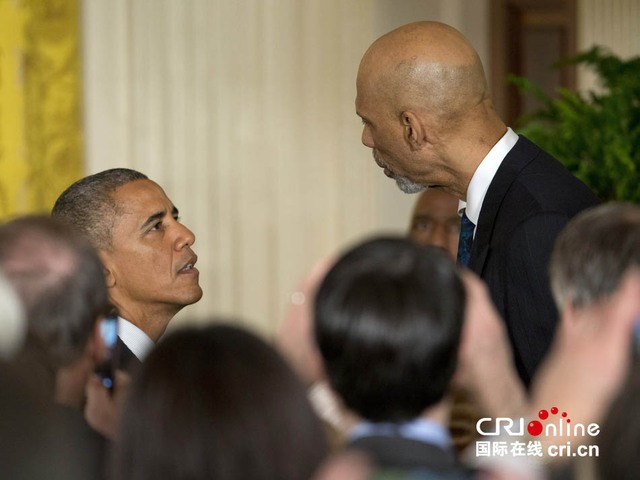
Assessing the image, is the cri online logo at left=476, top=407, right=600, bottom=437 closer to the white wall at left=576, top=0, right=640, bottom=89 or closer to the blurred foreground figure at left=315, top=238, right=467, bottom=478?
the blurred foreground figure at left=315, top=238, right=467, bottom=478

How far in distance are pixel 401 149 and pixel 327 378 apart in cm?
156

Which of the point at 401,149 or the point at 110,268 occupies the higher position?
the point at 401,149

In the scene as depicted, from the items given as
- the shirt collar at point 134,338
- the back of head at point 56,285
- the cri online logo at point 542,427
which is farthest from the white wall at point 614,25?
the back of head at point 56,285

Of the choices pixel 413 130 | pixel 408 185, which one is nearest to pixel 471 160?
pixel 413 130

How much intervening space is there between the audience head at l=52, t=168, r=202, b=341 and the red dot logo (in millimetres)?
1760

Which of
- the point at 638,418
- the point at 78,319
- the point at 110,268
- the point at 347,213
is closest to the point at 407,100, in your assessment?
the point at 110,268

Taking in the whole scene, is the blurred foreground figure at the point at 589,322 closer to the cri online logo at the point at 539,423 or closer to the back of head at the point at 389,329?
the cri online logo at the point at 539,423

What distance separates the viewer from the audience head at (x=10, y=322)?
1.48 meters

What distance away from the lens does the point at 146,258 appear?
3158mm

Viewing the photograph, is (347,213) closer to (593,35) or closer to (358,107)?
(593,35)

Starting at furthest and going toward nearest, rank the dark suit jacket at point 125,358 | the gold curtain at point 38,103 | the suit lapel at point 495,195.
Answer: the gold curtain at point 38,103 → the dark suit jacket at point 125,358 → the suit lapel at point 495,195

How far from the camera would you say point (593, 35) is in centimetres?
650

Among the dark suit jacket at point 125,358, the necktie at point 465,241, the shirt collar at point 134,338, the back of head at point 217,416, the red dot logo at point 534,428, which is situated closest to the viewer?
the back of head at point 217,416

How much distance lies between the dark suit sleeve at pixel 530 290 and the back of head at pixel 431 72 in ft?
1.79
